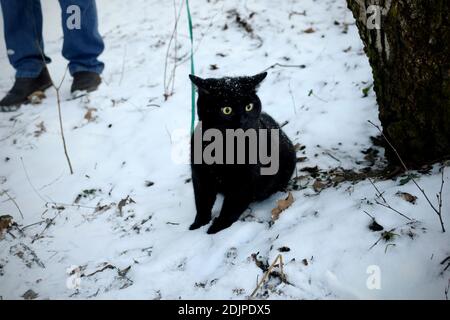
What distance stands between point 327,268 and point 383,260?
0.86 ft

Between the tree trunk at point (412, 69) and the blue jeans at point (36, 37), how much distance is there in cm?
318

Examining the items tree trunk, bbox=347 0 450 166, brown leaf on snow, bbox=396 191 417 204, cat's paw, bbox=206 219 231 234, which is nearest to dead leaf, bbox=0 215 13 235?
cat's paw, bbox=206 219 231 234

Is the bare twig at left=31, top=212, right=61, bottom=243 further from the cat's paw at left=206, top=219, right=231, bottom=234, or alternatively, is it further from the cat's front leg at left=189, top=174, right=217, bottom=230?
the cat's paw at left=206, top=219, right=231, bottom=234

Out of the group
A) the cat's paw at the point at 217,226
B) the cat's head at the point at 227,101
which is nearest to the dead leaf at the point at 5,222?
the cat's paw at the point at 217,226

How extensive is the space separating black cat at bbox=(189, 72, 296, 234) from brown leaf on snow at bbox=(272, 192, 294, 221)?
213 mm

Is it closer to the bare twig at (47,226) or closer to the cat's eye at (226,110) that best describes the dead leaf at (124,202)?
the bare twig at (47,226)

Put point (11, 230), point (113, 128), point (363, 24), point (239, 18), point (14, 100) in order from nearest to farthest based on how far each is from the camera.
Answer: point (363, 24) → point (11, 230) → point (113, 128) → point (14, 100) → point (239, 18)

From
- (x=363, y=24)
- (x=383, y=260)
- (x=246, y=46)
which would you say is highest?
(x=363, y=24)

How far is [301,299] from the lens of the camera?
5.40 feet

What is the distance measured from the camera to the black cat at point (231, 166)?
7.42ft

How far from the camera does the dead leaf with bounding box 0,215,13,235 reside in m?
2.68

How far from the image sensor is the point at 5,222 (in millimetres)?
2701

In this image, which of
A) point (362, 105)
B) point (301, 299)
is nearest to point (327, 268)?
point (301, 299)
